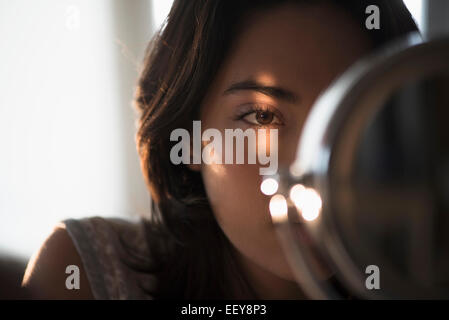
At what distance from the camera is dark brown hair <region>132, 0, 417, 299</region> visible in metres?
0.64

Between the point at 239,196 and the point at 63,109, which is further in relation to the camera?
the point at 63,109

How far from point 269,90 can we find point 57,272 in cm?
48

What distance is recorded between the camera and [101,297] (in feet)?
2.39

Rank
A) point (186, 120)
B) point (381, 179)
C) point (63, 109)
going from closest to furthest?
point (381, 179) → point (186, 120) → point (63, 109)

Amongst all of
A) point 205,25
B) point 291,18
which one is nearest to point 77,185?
point 205,25

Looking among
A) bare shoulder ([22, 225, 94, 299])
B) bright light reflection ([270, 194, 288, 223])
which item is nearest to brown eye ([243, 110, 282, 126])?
bright light reflection ([270, 194, 288, 223])

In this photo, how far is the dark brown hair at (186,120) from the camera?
0.64 meters

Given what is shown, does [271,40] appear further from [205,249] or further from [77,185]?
[77,185]

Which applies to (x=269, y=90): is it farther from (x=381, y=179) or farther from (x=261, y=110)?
(x=381, y=179)

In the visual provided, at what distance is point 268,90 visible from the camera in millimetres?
549

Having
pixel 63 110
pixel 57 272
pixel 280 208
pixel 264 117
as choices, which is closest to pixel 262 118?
pixel 264 117

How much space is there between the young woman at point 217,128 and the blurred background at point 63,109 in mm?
316

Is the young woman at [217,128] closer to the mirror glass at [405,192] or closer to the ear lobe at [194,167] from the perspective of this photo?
the ear lobe at [194,167]
